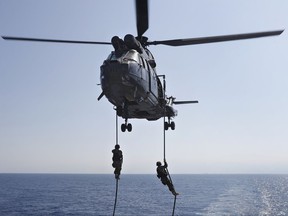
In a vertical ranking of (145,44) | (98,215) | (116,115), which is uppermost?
(145,44)

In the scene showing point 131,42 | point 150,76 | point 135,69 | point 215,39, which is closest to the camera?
point 135,69

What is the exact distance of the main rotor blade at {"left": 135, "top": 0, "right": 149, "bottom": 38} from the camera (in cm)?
1342

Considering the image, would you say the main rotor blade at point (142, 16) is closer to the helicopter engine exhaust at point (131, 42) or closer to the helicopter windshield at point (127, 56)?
the helicopter engine exhaust at point (131, 42)

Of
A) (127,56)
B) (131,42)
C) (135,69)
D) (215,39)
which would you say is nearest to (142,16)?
(131,42)

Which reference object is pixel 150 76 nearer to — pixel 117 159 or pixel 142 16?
pixel 142 16

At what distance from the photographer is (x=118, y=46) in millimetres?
14578

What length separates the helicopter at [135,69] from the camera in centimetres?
1314

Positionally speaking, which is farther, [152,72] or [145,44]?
[145,44]

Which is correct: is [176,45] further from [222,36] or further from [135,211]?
[135,211]

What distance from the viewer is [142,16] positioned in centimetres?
1470

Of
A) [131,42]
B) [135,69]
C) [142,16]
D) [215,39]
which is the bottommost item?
[135,69]

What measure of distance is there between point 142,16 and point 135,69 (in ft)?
8.52

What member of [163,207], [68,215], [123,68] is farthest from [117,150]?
[163,207]

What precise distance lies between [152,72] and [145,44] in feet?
6.62
